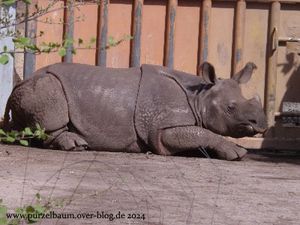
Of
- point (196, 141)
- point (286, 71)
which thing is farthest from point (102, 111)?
point (286, 71)

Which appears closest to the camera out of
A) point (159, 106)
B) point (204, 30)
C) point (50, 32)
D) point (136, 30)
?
point (159, 106)

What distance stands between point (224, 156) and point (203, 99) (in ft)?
2.08

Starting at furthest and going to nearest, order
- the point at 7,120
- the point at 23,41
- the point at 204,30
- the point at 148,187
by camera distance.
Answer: the point at 204,30, the point at 7,120, the point at 148,187, the point at 23,41

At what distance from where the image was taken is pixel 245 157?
27.3 ft

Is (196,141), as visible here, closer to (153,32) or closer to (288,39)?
(153,32)

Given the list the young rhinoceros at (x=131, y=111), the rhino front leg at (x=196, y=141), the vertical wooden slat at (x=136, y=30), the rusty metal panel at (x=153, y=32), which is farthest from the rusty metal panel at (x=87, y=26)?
the rhino front leg at (x=196, y=141)

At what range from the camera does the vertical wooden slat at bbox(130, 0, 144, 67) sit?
8914mm

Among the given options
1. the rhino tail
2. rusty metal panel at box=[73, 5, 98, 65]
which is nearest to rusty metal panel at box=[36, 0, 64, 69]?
rusty metal panel at box=[73, 5, 98, 65]

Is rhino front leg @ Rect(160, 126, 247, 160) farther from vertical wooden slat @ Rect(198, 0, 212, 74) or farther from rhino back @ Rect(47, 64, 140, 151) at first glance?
vertical wooden slat @ Rect(198, 0, 212, 74)

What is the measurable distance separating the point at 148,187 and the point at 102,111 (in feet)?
7.23

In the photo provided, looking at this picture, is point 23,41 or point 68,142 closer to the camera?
point 23,41

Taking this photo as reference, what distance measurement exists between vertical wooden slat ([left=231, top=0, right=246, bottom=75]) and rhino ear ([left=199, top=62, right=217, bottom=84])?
1.02 meters

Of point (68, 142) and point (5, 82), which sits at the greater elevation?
point (5, 82)

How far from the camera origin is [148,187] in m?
5.74
